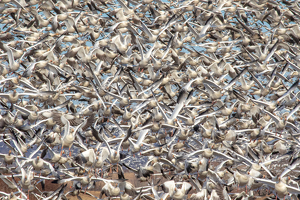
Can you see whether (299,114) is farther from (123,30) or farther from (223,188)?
(123,30)

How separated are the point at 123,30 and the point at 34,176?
6178 millimetres

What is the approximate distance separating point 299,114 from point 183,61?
704 centimetres

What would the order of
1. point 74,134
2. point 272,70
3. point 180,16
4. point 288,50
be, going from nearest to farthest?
point 74,134 < point 180,16 < point 272,70 < point 288,50

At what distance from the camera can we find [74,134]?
1111 cm

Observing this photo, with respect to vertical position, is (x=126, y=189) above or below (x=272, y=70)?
below

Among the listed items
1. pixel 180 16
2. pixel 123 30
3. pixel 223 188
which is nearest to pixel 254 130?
pixel 223 188

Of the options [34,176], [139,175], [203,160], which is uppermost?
[203,160]

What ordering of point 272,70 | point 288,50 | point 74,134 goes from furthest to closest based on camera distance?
point 288,50, point 272,70, point 74,134

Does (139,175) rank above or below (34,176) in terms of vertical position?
above

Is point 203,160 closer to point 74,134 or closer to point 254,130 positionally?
point 254,130

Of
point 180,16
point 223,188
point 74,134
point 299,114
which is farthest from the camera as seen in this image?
point 299,114

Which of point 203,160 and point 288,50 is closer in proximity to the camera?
point 203,160

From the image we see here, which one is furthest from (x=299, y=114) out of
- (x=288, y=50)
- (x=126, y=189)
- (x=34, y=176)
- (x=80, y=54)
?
(x=34, y=176)

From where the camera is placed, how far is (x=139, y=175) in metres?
12.1
